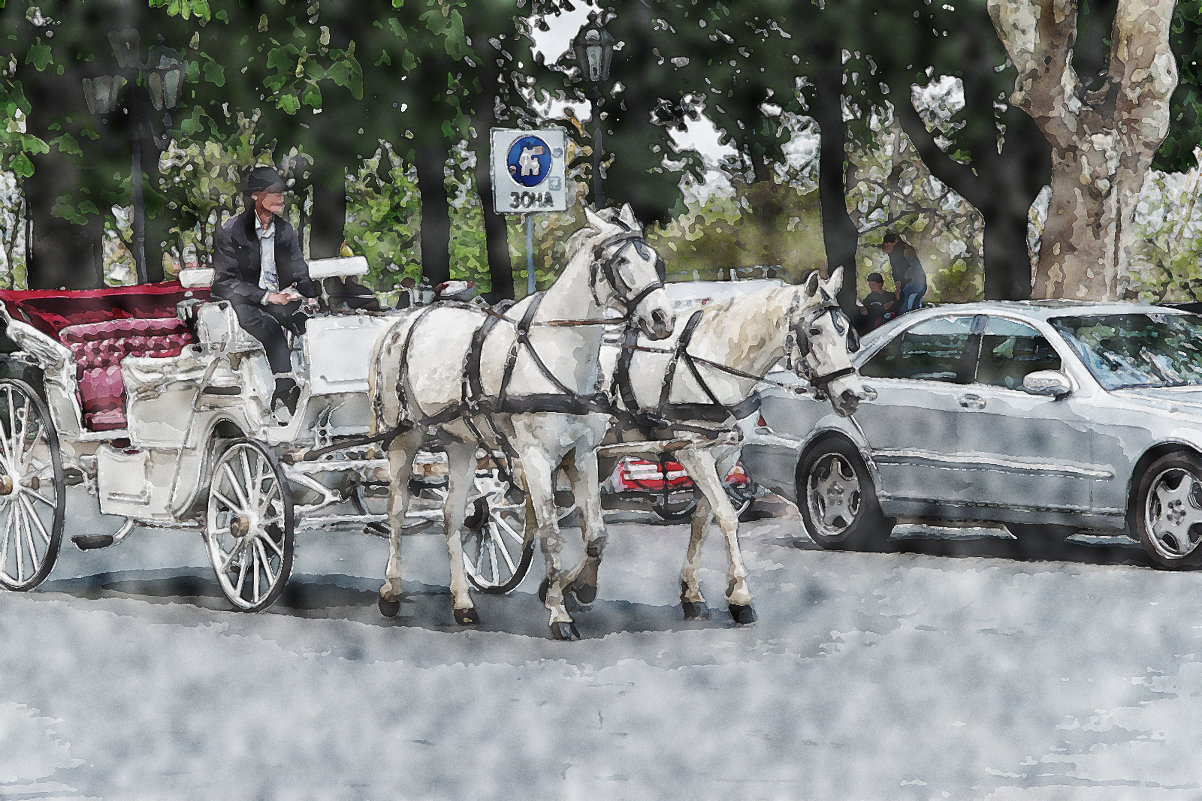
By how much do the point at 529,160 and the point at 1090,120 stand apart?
6220 mm

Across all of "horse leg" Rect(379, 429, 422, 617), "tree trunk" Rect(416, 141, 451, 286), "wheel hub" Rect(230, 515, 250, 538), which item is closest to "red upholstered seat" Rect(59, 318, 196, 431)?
"wheel hub" Rect(230, 515, 250, 538)

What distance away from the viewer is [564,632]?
9.41m

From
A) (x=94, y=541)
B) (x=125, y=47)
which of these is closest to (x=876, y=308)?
(x=125, y=47)

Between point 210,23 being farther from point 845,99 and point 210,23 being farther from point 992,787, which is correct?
point 992,787

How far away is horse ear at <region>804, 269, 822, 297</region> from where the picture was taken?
9.66m

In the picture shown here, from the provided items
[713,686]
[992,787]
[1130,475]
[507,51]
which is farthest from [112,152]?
[992,787]

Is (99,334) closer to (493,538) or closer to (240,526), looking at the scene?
(240,526)

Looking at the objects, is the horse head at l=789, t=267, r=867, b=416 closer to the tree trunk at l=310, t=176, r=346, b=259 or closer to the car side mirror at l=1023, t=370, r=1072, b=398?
the car side mirror at l=1023, t=370, r=1072, b=398

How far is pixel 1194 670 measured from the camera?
329 inches

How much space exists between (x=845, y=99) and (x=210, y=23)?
903 centimetres

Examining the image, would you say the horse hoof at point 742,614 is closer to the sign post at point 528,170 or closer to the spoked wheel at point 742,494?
the spoked wheel at point 742,494

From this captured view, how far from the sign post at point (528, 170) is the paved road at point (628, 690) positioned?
458cm

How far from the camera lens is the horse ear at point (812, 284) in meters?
9.66

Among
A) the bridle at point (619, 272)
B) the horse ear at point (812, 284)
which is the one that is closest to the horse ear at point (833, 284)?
the horse ear at point (812, 284)
